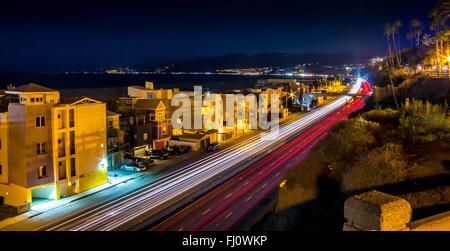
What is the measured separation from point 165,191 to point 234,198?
4415mm

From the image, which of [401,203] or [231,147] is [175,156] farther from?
[401,203]

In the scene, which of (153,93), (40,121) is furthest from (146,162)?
(153,93)

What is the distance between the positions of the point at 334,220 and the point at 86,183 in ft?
66.4

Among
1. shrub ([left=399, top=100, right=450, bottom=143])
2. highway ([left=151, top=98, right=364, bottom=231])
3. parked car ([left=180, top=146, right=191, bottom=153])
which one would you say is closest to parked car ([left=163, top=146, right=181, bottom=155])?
parked car ([left=180, top=146, right=191, bottom=153])

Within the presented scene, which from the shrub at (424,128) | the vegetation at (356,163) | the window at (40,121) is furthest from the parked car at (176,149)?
the shrub at (424,128)

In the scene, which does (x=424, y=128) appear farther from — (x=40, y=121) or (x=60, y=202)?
(x=40, y=121)

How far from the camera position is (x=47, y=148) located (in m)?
27.6

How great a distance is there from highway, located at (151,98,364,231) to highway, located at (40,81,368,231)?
1380 mm

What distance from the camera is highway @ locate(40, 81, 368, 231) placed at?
22094 millimetres

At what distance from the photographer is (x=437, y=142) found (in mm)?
15828

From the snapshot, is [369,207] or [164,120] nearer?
[369,207]

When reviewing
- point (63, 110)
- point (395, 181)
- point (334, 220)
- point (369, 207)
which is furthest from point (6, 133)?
point (369, 207)
